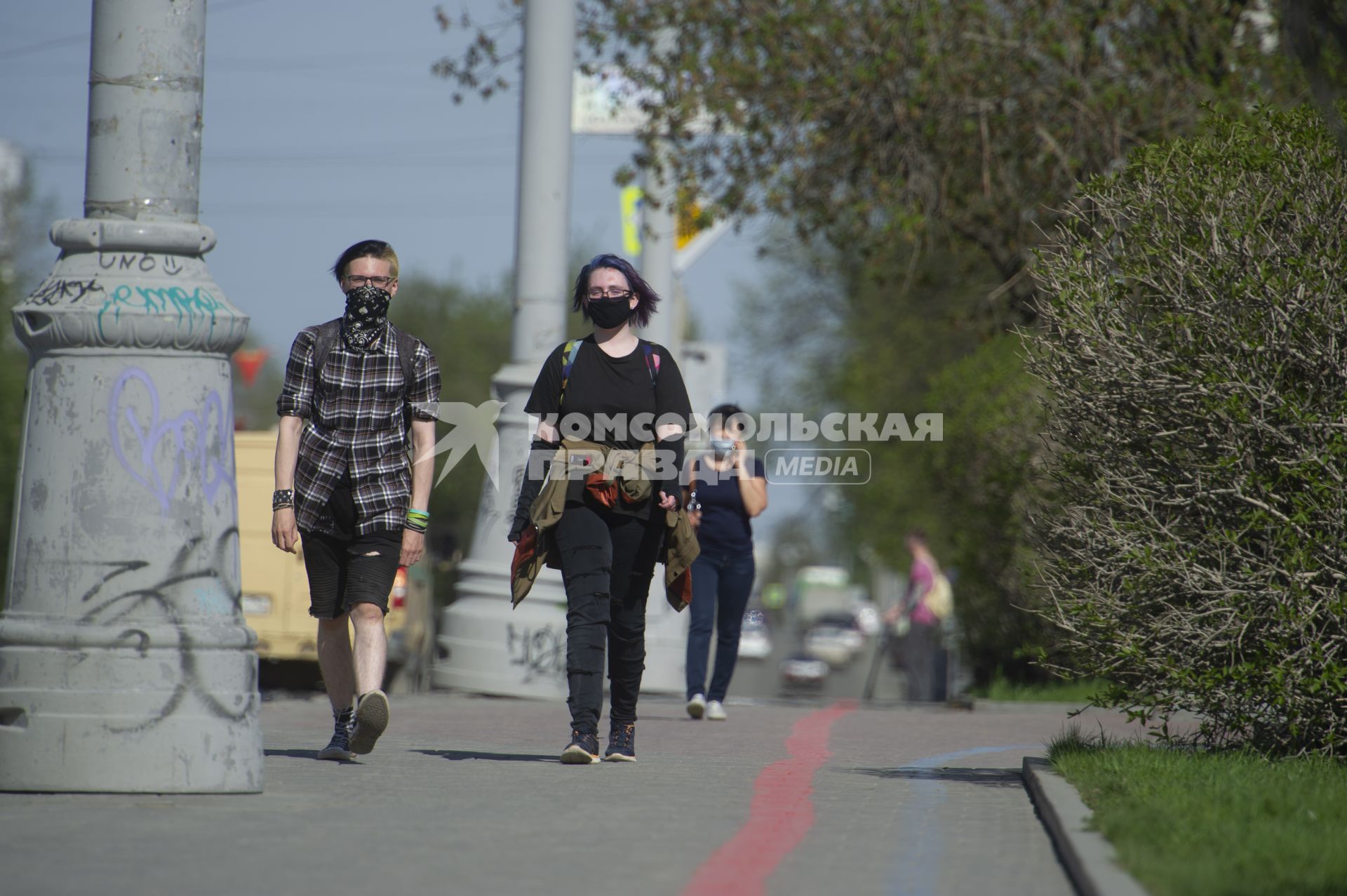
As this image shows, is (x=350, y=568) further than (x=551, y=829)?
Yes

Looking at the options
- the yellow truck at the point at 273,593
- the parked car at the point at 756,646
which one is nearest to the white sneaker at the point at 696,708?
the yellow truck at the point at 273,593

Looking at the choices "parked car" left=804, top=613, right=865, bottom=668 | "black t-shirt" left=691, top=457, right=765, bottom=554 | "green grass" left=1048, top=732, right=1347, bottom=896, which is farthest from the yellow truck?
"parked car" left=804, top=613, right=865, bottom=668

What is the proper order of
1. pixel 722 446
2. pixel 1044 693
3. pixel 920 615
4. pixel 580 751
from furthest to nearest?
pixel 920 615, pixel 1044 693, pixel 722 446, pixel 580 751

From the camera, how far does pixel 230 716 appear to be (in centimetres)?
567

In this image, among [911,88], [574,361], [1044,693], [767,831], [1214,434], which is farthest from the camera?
[911,88]

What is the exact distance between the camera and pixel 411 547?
22.5 ft

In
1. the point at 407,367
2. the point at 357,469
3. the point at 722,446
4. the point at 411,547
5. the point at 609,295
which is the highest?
the point at 609,295

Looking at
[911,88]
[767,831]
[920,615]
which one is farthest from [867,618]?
[767,831]

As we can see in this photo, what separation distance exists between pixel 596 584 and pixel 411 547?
777 mm

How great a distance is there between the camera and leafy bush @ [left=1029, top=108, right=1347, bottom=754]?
6.21 meters

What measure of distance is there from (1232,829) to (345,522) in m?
3.57

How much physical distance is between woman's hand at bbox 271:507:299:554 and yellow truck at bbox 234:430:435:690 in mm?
10613

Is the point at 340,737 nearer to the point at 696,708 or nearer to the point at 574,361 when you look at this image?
the point at 574,361

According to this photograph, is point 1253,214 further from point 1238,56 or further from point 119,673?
point 1238,56
